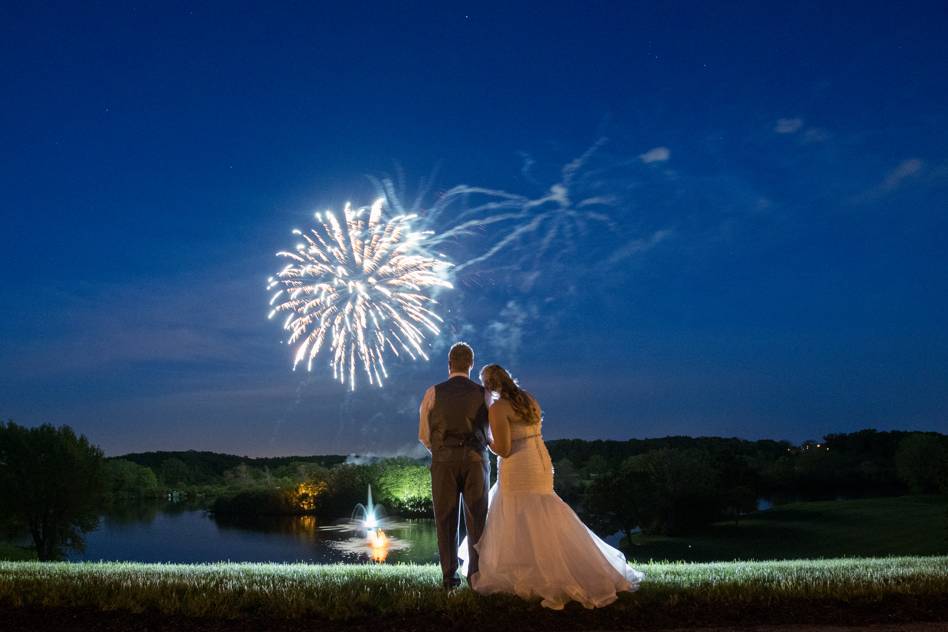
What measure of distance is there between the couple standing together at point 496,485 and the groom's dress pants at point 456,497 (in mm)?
12

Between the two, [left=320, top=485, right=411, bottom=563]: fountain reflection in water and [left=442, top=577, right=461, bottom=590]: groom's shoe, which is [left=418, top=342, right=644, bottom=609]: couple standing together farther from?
[left=320, top=485, right=411, bottom=563]: fountain reflection in water

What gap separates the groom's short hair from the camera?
32.6 ft

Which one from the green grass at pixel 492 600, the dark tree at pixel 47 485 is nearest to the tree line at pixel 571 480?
the dark tree at pixel 47 485

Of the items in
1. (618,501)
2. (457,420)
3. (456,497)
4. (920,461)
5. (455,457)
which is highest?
(457,420)

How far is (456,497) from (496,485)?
0.54 metres

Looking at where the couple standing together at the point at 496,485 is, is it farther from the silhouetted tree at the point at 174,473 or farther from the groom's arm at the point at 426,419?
the silhouetted tree at the point at 174,473

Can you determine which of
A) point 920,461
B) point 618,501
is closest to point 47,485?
point 618,501

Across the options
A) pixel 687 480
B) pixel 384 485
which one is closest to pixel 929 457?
pixel 687 480

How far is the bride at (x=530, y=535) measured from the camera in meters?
8.80

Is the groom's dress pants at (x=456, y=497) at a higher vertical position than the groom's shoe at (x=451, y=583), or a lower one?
higher

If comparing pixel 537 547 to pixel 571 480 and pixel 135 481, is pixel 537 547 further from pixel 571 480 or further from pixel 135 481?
pixel 135 481

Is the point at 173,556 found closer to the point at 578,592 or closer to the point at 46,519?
the point at 46,519

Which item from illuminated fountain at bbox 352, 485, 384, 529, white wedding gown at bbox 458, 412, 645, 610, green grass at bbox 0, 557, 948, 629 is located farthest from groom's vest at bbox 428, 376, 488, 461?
illuminated fountain at bbox 352, 485, 384, 529

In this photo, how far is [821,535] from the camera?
59.8 meters
